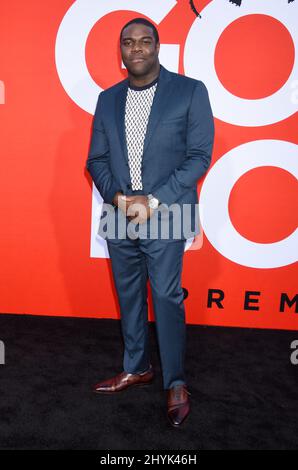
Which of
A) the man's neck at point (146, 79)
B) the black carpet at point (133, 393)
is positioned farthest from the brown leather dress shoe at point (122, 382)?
the man's neck at point (146, 79)

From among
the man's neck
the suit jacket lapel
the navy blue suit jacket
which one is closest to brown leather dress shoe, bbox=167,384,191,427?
the navy blue suit jacket

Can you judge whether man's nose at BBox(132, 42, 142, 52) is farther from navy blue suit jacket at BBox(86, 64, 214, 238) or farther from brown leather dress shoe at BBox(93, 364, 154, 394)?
brown leather dress shoe at BBox(93, 364, 154, 394)

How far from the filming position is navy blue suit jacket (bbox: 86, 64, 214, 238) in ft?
6.13

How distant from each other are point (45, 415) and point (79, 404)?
173 mm

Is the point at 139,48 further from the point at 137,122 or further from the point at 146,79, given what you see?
the point at 137,122

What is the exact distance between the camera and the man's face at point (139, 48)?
185 cm

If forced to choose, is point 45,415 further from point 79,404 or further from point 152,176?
point 152,176

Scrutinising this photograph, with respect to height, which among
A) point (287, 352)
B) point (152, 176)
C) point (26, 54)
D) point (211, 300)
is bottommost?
point (287, 352)

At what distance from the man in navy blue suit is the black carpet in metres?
0.17

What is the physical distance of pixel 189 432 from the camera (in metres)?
1.90

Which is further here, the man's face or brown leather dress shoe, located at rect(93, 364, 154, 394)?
brown leather dress shoe, located at rect(93, 364, 154, 394)

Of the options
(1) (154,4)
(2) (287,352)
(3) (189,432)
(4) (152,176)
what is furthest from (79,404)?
(1) (154,4)

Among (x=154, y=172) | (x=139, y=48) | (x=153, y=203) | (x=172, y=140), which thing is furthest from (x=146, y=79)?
(x=153, y=203)

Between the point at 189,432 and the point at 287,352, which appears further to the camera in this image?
the point at 287,352
